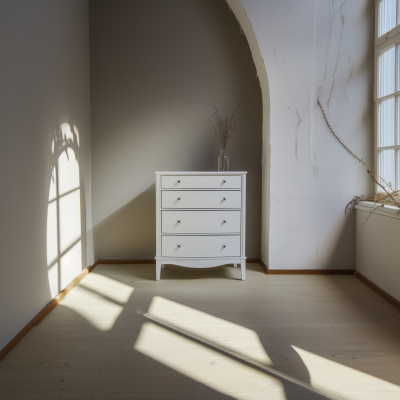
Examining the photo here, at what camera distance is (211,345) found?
5.65 ft

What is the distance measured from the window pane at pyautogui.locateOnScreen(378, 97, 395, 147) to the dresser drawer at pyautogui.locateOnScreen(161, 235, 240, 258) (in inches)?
53.1

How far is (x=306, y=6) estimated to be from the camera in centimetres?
285

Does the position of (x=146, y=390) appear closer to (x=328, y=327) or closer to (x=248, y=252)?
(x=328, y=327)

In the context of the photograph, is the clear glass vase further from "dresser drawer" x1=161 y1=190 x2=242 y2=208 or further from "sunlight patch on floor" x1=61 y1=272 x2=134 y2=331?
"sunlight patch on floor" x1=61 y1=272 x2=134 y2=331

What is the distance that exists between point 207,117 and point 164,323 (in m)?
1.97

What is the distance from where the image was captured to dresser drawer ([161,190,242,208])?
9.07 ft

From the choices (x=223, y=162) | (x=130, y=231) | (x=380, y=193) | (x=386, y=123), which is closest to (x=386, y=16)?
(x=386, y=123)

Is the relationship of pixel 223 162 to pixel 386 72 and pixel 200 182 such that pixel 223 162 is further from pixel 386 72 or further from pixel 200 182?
pixel 386 72

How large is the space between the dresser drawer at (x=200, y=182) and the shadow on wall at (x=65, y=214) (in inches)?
27.5

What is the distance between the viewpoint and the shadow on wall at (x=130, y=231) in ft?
11.0

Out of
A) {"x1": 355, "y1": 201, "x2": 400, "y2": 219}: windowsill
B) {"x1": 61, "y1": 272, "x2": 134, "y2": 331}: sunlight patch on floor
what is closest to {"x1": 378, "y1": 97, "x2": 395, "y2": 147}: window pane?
{"x1": 355, "y1": 201, "x2": 400, "y2": 219}: windowsill

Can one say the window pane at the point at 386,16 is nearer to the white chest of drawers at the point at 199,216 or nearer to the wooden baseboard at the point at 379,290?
the white chest of drawers at the point at 199,216

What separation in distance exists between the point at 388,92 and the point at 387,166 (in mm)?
548

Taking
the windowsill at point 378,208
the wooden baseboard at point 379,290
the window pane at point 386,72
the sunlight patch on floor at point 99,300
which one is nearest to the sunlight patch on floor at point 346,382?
the wooden baseboard at point 379,290
